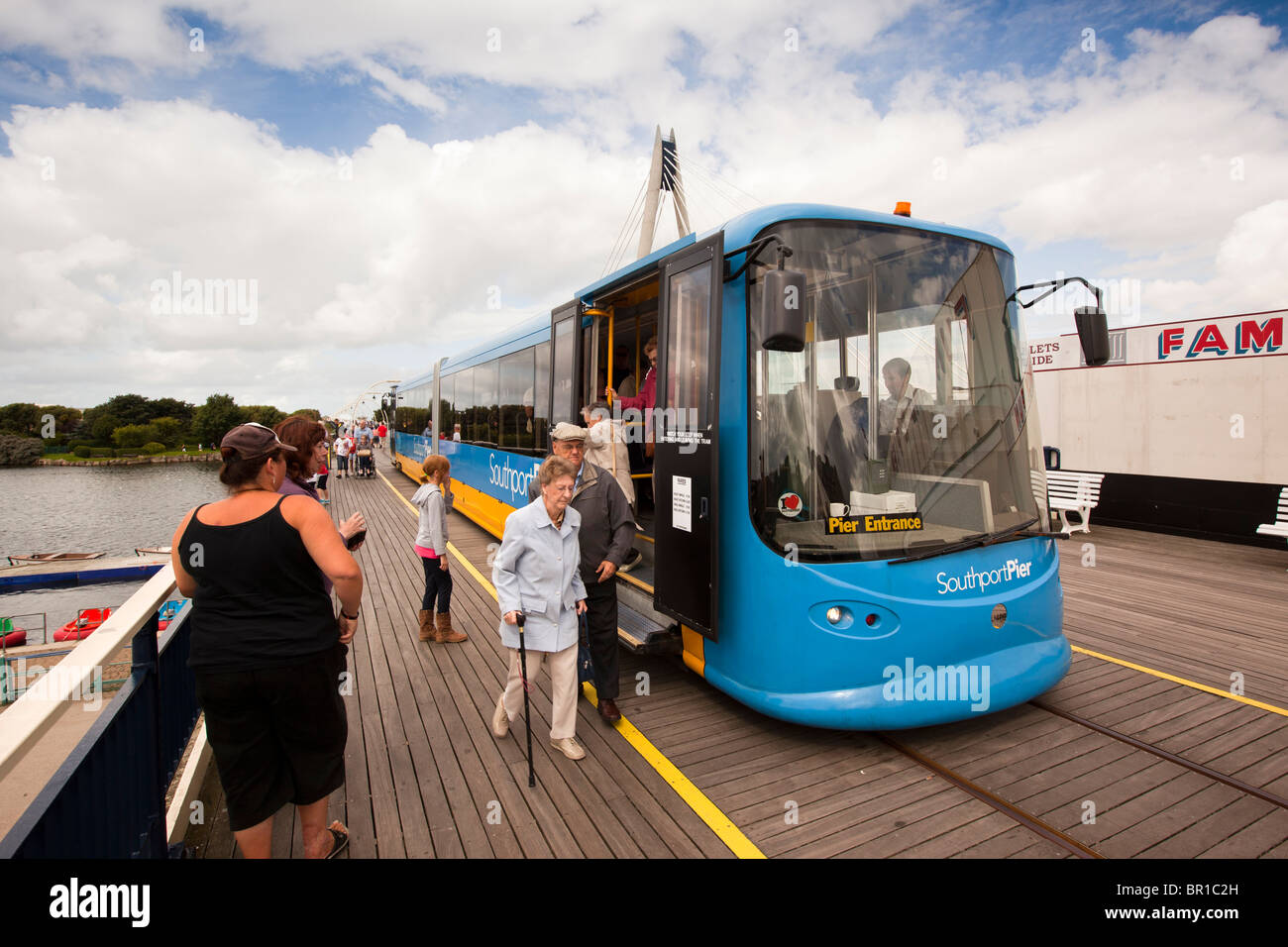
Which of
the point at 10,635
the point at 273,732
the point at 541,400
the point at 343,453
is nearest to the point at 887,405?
the point at 273,732

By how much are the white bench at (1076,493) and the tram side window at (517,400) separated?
27.2 ft

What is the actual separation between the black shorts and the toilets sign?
1055 cm

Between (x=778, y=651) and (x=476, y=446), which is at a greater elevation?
(x=476, y=446)

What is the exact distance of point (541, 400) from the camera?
764 cm

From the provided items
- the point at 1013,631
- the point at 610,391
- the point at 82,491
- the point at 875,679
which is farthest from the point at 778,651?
the point at 82,491

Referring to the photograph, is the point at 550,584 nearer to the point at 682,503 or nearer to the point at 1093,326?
the point at 682,503

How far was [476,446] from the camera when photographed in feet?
36.8

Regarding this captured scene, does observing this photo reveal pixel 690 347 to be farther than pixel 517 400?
No

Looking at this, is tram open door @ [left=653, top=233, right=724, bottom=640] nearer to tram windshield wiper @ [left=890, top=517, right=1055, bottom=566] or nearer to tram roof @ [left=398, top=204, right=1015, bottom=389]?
tram roof @ [left=398, top=204, right=1015, bottom=389]

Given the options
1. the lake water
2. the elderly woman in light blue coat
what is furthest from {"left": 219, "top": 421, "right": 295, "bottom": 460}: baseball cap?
the lake water

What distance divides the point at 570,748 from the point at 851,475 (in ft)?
7.24

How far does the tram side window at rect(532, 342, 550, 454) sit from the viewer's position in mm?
7395
